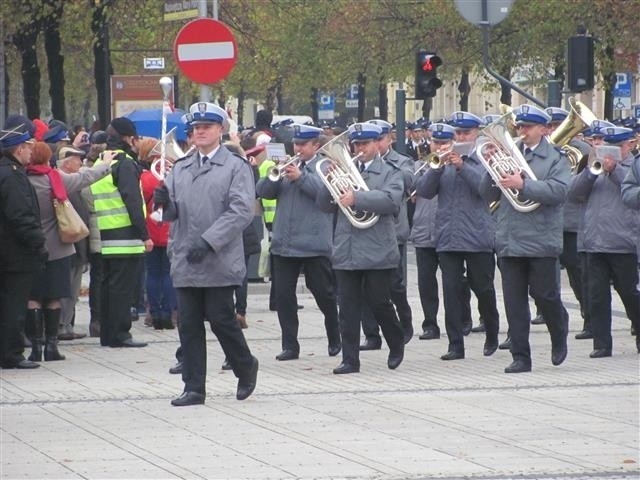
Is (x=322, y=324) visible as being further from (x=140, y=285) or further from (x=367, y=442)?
(x=367, y=442)

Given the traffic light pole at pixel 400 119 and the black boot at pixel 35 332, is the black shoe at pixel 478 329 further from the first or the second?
the black boot at pixel 35 332

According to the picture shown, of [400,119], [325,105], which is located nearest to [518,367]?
[400,119]

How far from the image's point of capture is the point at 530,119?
43.7 feet

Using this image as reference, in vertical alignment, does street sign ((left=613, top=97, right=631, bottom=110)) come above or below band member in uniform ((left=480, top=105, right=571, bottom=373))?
above

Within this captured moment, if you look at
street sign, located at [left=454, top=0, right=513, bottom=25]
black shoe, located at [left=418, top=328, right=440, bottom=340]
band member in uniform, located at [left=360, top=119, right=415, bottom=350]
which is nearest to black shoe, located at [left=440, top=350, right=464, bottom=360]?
band member in uniform, located at [left=360, top=119, right=415, bottom=350]

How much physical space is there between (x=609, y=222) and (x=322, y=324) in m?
4.00

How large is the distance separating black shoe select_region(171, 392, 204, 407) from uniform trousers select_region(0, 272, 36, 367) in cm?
277

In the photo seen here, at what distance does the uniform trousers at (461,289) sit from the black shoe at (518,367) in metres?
1.11

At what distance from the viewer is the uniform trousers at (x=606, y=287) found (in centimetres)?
1445

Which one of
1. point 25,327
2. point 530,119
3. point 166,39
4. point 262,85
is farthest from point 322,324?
point 262,85

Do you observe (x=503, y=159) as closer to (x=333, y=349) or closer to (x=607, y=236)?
(x=607, y=236)

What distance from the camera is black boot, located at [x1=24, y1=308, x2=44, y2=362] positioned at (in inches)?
583

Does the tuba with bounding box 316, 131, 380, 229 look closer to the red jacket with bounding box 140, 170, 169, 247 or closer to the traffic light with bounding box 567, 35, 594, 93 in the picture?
the red jacket with bounding box 140, 170, 169, 247

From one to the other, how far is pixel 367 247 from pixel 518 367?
143 centimetres
